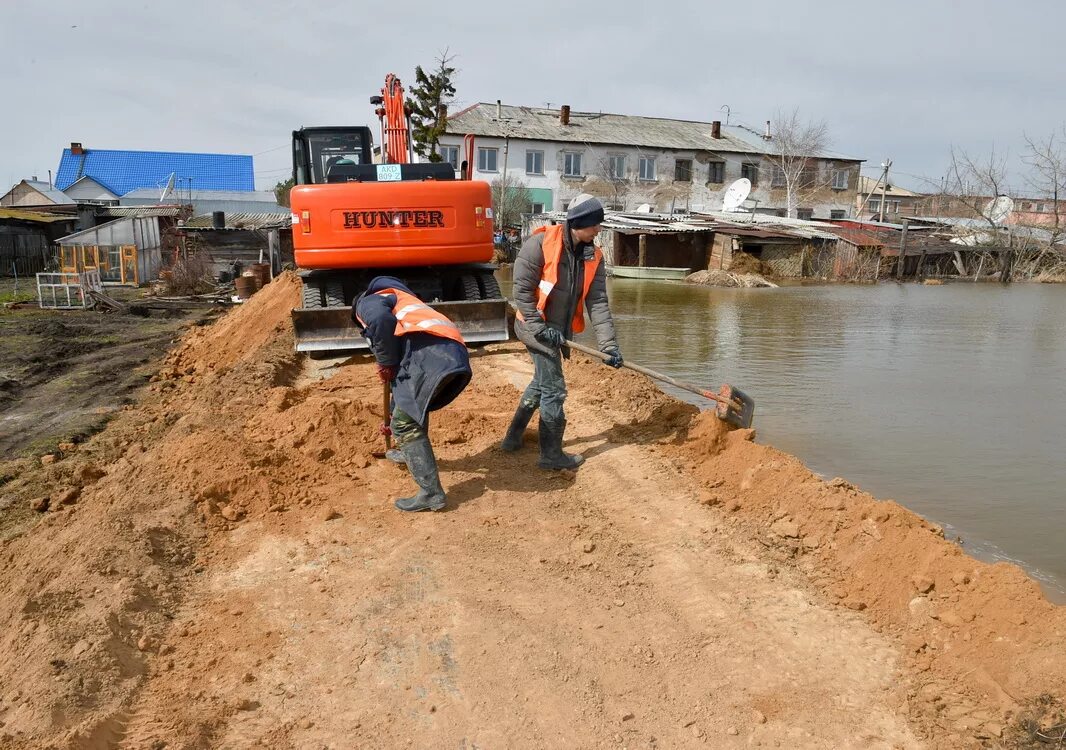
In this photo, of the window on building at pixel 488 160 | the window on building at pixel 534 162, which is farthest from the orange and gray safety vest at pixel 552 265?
the window on building at pixel 534 162

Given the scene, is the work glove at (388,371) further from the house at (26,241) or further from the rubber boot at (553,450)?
the house at (26,241)

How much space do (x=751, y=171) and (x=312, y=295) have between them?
1571 inches

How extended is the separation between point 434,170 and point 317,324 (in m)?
2.44

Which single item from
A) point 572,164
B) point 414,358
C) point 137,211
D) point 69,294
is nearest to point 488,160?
point 572,164

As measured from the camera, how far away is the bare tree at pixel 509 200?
1454 inches

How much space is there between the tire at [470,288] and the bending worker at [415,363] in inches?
183

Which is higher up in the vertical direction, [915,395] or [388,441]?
[388,441]

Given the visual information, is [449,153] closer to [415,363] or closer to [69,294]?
[69,294]

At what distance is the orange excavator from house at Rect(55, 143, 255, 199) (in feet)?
117

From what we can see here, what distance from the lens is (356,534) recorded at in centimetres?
437

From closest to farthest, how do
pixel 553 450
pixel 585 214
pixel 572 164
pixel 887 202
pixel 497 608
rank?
pixel 497 608, pixel 585 214, pixel 553 450, pixel 572 164, pixel 887 202

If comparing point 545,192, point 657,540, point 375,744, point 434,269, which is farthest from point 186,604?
point 545,192

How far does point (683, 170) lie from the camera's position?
42.6 metres

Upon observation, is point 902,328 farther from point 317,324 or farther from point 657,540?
point 657,540
